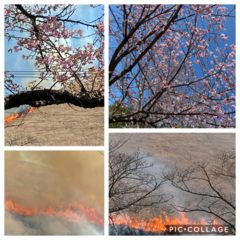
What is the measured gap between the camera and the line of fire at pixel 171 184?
1.44 metres

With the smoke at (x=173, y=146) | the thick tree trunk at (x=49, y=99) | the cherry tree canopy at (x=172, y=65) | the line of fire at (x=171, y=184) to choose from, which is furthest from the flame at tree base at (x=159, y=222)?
the thick tree trunk at (x=49, y=99)

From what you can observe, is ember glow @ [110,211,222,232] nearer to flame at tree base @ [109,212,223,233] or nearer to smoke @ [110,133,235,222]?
flame at tree base @ [109,212,223,233]

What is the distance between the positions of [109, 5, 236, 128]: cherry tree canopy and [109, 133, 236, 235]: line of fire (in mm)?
310

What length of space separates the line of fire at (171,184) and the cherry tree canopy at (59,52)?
486mm

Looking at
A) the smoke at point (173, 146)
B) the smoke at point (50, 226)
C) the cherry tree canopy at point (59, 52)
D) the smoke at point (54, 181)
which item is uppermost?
the cherry tree canopy at point (59, 52)

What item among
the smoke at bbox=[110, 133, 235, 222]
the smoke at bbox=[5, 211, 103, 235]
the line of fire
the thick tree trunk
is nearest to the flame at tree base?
the line of fire

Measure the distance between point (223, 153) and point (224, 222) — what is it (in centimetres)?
51

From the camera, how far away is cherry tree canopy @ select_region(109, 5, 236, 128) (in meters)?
1.64

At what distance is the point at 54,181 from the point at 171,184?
2.88 ft

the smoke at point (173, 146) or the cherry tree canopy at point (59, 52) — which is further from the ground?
the cherry tree canopy at point (59, 52)

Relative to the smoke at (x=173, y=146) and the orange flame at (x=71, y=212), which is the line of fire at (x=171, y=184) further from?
the orange flame at (x=71, y=212)

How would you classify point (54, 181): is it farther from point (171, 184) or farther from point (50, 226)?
point (171, 184)

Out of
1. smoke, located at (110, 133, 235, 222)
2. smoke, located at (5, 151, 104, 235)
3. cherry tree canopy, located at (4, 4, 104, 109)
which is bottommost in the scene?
smoke, located at (5, 151, 104, 235)

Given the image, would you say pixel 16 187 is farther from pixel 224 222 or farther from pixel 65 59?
pixel 224 222
